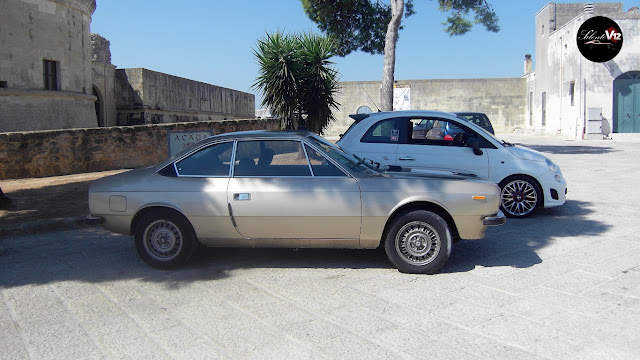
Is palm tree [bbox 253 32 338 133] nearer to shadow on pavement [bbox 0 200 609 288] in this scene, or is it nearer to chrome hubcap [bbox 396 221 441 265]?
shadow on pavement [bbox 0 200 609 288]

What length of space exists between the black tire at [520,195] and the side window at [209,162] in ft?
14.6

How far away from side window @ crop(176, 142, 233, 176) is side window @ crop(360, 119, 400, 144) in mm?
3163

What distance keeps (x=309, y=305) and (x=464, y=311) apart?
4.28ft

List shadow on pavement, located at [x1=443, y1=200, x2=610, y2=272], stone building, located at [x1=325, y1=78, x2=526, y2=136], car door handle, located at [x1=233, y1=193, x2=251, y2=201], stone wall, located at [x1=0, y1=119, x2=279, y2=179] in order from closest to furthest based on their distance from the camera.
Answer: car door handle, located at [x1=233, y1=193, x2=251, y2=201] → shadow on pavement, located at [x1=443, y1=200, x2=610, y2=272] → stone wall, located at [x1=0, y1=119, x2=279, y2=179] → stone building, located at [x1=325, y1=78, x2=526, y2=136]

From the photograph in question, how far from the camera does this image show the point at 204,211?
567 centimetres

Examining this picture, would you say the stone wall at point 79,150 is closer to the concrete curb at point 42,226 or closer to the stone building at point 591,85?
the concrete curb at point 42,226

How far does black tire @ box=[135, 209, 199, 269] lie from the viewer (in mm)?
5793

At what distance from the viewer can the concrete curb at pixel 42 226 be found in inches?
298

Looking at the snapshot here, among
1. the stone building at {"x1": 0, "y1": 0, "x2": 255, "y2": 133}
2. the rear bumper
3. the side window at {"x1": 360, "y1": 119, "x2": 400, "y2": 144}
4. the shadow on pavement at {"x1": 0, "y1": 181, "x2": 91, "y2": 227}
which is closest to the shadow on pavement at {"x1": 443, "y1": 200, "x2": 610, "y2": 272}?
the side window at {"x1": 360, "y1": 119, "x2": 400, "y2": 144}

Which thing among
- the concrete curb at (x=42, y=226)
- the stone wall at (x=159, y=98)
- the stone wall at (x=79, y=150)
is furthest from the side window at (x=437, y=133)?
the stone wall at (x=159, y=98)

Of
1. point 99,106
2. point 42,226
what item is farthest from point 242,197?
point 99,106

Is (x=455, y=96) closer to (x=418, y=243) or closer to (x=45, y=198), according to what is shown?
(x=45, y=198)

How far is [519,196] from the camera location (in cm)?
831

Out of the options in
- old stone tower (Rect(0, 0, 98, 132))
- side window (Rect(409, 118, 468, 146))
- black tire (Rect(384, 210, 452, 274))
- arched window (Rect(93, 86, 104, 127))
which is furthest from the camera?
arched window (Rect(93, 86, 104, 127))
